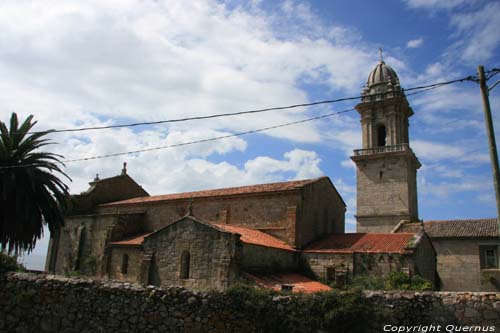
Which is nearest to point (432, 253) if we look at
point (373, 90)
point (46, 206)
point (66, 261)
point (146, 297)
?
point (373, 90)

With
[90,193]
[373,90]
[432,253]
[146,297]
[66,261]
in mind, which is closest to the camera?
[146,297]

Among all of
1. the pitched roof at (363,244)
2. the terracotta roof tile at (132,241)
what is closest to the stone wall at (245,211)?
the pitched roof at (363,244)

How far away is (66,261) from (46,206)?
9.91 metres

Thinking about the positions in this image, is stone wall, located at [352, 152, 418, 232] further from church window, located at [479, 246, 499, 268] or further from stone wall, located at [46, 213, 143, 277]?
stone wall, located at [46, 213, 143, 277]

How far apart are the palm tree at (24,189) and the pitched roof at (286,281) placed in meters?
11.9

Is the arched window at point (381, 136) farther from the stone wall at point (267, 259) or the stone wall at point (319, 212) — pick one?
the stone wall at point (267, 259)

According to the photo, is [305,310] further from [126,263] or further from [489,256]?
[489,256]

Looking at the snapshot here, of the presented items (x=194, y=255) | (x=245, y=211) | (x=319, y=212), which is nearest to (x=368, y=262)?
(x=319, y=212)

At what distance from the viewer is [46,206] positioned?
22.9 m

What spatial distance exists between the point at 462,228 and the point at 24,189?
96.1 ft

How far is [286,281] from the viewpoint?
20.5m

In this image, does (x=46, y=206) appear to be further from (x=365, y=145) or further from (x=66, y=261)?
(x=365, y=145)

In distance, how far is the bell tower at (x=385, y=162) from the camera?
34531 mm

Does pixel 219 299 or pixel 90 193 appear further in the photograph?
pixel 90 193
